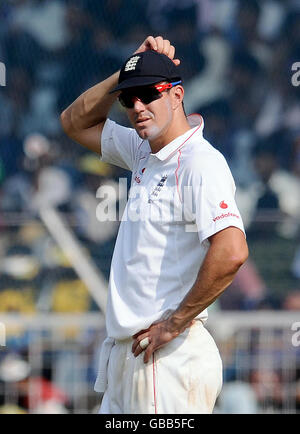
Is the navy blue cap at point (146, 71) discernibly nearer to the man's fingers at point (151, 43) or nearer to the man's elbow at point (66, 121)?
the man's fingers at point (151, 43)

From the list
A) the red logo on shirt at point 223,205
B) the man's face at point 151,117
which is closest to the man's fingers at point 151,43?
the man's face at point 151,117

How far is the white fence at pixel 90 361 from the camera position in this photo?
4297mm

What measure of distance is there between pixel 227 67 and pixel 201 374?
2.96 meters

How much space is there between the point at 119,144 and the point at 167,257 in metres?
0.53

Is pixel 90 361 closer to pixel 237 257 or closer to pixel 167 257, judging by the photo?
pixel 167 257

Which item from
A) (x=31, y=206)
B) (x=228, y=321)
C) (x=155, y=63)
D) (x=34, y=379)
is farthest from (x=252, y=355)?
(x=155, y=63)

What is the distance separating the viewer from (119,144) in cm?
277

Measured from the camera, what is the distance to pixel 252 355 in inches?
173

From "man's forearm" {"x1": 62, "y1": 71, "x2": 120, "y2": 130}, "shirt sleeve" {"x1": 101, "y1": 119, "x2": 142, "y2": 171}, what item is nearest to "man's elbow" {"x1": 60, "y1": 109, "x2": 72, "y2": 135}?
"man's forearm" {"x1": 62, "y1": 71, "x2": 120, "y2": 130}

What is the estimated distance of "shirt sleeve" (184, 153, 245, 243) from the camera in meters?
2.29

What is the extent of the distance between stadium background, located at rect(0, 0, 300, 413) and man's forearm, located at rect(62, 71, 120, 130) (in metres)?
1.60

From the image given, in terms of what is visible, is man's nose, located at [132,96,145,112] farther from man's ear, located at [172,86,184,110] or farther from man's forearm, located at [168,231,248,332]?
man's forearm, located at [168,231,248,332]

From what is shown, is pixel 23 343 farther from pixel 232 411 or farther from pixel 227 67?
pixel 227 67

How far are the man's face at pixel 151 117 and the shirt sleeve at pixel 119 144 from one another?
27cm
